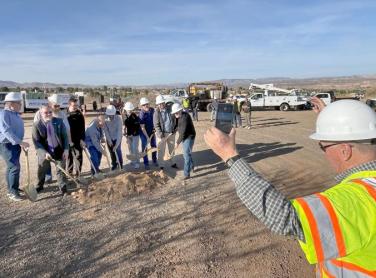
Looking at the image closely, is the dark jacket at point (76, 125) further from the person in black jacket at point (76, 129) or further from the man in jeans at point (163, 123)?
the man in jeans at point (163, 123)

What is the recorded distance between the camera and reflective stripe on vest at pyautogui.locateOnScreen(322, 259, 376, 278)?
1.44 m

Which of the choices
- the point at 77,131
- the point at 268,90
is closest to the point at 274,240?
the point at 77,131

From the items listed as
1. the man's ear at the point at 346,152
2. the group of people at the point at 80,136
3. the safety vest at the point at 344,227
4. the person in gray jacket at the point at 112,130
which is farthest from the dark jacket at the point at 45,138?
the safety vest at the point at 344,227

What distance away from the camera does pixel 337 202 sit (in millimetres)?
1398

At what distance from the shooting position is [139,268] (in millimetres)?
4609

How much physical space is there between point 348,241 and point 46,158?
21.7 ft

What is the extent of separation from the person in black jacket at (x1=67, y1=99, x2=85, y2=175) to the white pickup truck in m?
26.1

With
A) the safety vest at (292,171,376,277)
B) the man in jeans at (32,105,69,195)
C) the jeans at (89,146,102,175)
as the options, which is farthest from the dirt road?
the safety vest at (292,171,376,277)

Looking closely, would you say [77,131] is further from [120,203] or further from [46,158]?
[120,203]

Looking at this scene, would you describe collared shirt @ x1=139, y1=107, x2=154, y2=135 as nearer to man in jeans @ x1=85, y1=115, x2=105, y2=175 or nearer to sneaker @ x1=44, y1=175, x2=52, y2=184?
man in jeans @ x1=85, y1=115, x2=105, y2=175

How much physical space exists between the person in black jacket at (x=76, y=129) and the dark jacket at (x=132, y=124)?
50.4 inches

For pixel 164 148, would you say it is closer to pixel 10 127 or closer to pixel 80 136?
pixel 80 136

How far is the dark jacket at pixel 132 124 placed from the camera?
932 cm

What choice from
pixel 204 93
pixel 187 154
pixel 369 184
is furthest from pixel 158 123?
pixel 204 93
